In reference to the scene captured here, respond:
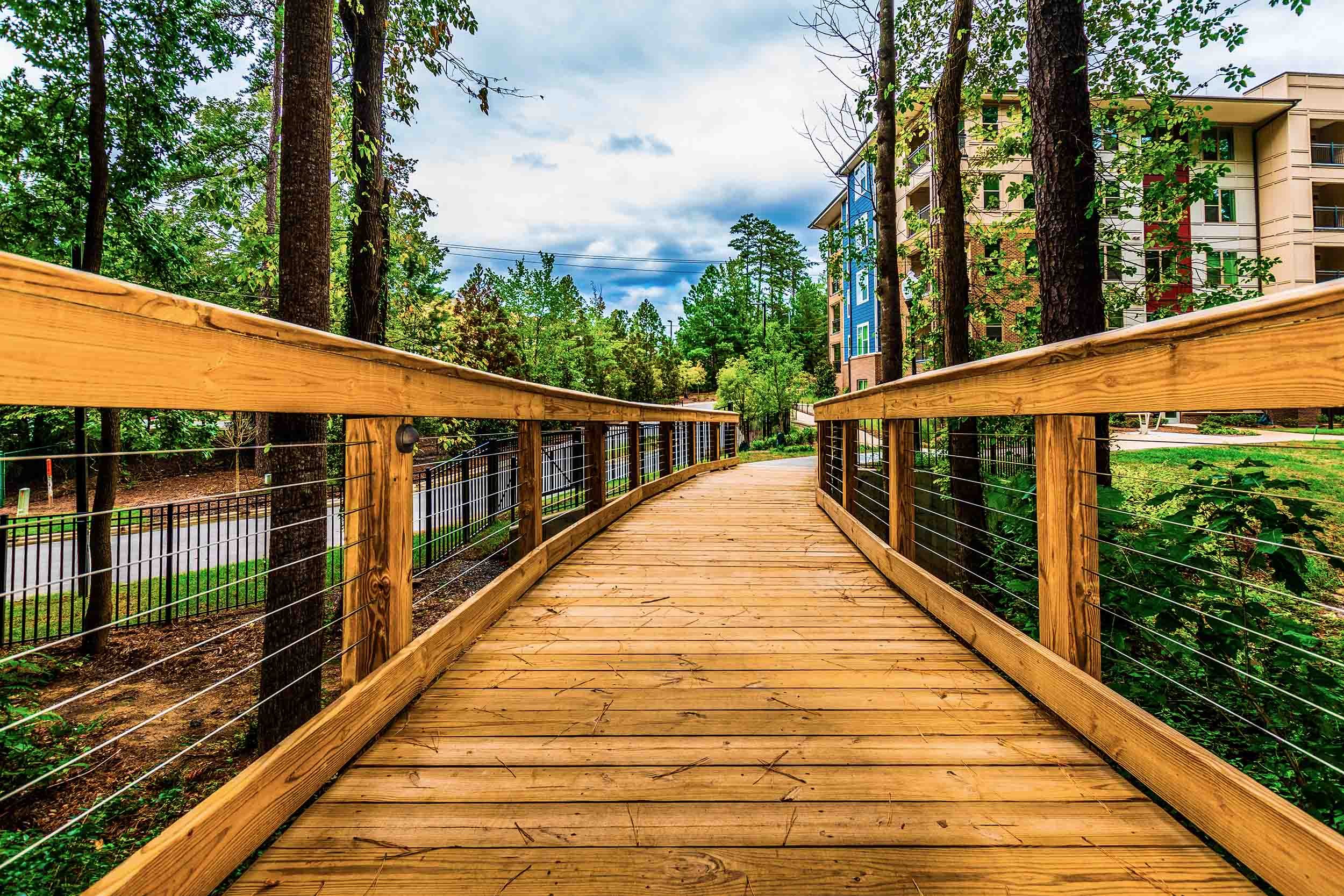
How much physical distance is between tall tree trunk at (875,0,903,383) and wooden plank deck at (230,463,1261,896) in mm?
6766

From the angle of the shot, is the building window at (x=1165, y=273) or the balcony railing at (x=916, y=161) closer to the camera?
the building window at (x=1165, y=273)

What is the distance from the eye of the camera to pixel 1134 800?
5.55 feet

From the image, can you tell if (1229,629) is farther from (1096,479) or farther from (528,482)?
(528,482)

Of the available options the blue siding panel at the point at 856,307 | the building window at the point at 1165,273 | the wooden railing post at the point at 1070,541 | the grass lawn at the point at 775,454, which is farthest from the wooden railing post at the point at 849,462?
the blue siding panel at the point at 856,307

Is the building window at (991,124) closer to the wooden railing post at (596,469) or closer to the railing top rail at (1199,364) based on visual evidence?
the wooden railing post at (596,469)

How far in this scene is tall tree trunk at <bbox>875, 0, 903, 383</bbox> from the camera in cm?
870

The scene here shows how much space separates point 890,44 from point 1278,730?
9.11 meters

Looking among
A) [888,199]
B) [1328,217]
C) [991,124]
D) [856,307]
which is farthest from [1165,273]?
[1328,217]

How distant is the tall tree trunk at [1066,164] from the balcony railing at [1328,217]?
91.2ft

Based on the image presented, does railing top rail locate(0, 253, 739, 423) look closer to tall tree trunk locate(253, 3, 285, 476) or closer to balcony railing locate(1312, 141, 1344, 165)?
tall tree trunk locate(253, 3, 285, 476)

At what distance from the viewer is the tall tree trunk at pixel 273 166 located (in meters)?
8.30

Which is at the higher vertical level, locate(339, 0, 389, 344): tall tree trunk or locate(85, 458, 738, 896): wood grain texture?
locate(339, 0, 389, 344): tall tree trunk

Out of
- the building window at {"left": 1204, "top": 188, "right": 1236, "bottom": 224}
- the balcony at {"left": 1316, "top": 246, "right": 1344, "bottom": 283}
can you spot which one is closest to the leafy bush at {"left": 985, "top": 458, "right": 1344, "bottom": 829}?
the building window at {"left": 1204, "top": 188, "right": 1236, "bottom": 224}

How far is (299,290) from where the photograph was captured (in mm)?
3898
